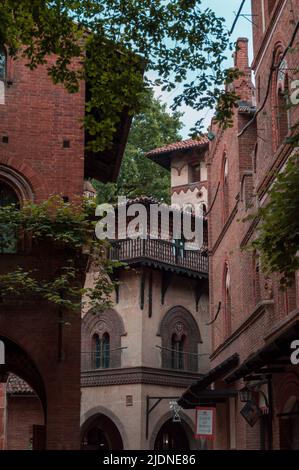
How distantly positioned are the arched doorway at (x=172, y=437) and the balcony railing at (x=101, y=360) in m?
3.72

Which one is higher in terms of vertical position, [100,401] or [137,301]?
[137,301]

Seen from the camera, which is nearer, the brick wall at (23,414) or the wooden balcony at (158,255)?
the brick wall at (23,414)

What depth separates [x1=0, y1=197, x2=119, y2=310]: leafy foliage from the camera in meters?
16.0

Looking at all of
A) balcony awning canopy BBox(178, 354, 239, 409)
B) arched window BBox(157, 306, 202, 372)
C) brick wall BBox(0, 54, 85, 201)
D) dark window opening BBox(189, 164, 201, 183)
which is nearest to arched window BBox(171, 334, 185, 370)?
arched window BBox(157, 306, 202, 372)

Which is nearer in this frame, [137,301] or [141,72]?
[141,72]

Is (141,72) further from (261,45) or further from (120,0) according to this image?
(261,45)

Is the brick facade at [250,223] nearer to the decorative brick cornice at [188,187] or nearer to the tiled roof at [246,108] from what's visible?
the tiled roof at [246,108]

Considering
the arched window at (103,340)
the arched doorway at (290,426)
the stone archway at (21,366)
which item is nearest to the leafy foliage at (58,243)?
the stone archway at (21,366)

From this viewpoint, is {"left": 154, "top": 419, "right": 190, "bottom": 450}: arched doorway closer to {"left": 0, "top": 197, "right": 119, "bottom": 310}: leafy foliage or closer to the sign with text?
the sign with text

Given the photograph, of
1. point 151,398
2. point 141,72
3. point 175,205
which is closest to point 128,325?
point 151,398

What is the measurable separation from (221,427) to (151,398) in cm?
839

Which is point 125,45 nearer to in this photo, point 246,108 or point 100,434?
point 246,108

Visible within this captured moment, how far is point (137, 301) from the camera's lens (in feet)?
114

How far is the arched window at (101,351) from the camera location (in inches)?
1388
